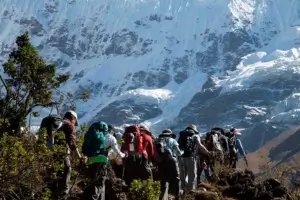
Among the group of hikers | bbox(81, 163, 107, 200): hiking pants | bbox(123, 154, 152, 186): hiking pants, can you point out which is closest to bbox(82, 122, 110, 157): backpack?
the group of hikers

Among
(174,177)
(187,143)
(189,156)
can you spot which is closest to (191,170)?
(189,156)

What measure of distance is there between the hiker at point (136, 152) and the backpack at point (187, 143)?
1.74m

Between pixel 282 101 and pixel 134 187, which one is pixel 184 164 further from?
pixel 282 101

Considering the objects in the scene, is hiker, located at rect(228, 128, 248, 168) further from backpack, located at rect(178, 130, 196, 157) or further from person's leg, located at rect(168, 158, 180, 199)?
person's leg, located at rect(168, 158, 180, 199)

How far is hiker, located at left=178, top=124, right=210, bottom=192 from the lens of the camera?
1151 cm

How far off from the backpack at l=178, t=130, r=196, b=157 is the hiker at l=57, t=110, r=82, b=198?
11.4 ft

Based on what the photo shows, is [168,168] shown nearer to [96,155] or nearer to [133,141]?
[133,141]

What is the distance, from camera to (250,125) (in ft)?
583

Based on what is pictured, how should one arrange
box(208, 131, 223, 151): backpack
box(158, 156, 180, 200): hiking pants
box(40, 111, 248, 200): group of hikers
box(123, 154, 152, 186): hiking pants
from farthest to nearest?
1. box(208, 131, 223, 151): backpack
2. box(158, 156, 180, 200): hiking pants
3. box(123, 154, 152, 186): hiking pants
4. box(40, 111, 248, 200): group of hikers

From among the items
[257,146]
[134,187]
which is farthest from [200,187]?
[257,146]

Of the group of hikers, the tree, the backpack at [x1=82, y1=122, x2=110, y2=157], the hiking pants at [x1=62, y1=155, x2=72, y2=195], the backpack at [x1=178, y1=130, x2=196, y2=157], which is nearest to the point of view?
the hiking pants at [x1=62, y1=155, x2=72, y2=195]

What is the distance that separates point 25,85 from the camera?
9.86 meters

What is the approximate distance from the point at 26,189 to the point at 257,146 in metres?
148

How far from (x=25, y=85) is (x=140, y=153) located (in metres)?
2.10
